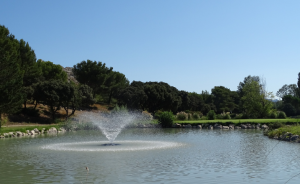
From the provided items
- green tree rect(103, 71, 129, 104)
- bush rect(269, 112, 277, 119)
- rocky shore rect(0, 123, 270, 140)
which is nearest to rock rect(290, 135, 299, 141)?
rocky shore rect(0, 123, 270, 140)

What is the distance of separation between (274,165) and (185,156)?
431 centimetres

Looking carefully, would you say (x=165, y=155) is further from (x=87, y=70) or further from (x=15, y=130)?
(x=87, y=70)

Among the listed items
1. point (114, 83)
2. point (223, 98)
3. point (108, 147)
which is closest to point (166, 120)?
point (108, 147)

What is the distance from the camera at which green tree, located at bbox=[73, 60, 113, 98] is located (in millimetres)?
66188

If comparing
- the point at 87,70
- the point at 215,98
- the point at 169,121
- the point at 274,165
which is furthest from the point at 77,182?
the point at 215,98

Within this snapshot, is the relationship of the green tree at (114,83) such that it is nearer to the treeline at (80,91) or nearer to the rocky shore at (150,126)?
the treeline at (80,91)

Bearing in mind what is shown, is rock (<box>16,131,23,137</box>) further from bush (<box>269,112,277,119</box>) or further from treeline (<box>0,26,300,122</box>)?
bush (<box>269,112,277,119</box>)

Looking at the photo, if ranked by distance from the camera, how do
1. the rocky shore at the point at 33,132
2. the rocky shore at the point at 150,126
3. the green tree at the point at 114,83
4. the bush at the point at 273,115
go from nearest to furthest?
the rocky shore at the point at 33,132, the rocky shore at the point at 150,126, the bush at the point at 273,115, the green tree at the point at 114,83

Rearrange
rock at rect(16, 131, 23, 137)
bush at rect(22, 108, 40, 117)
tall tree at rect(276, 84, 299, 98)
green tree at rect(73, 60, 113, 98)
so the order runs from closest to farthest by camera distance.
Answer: rock at rect(16, 131, 23, 137) → bush at rect(22, 108, 40, 117) → green tree at rect(73, 60, 113, 98) → tall tree at rect(276, 84, 299, 98)

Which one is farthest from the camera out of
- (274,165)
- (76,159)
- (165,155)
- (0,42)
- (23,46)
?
(23,46)

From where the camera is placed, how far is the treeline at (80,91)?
36603 mm

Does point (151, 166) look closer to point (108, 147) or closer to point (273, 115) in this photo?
point (108, 147)

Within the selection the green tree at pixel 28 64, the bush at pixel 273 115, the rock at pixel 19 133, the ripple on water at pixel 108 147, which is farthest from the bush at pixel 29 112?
the bush at pixel 273 115

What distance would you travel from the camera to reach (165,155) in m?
16.3
